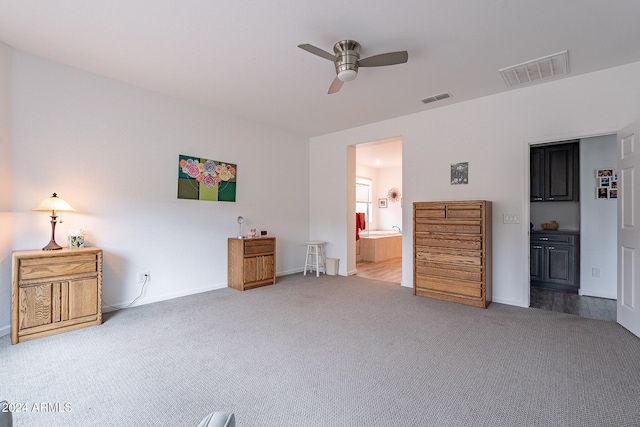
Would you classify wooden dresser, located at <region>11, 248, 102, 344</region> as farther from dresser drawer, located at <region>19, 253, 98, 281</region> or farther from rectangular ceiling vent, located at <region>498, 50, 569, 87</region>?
rectangular ceiling vent, located at <region>498, 50, 569, 87</region>

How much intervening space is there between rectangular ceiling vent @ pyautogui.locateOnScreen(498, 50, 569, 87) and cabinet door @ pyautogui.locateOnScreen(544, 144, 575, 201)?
1774mm

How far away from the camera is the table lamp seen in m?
2.83

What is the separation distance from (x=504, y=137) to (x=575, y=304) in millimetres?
2285

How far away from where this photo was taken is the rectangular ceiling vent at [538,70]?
9.61 ft

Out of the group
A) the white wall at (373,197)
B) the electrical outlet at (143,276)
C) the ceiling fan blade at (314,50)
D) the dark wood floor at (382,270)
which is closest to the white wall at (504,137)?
the dark wood floor at (382,270)

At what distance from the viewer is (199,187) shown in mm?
4223

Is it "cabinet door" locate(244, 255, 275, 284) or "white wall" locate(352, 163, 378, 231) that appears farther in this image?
A: "white wall" locate(352, 163, 378, 231)

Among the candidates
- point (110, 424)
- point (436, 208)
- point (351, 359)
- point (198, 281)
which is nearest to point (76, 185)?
point (198, 281)

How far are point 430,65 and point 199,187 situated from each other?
3276 mm

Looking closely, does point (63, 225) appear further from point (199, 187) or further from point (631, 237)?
point (631, 237)

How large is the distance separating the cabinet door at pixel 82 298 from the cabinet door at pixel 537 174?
19.9ft

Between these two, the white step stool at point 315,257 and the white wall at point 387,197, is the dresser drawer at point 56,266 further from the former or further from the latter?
the white wall at point 387,197

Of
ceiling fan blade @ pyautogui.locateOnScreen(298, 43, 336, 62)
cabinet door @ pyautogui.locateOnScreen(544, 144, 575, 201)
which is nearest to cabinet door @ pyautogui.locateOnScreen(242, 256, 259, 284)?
ceiling fan blade @ pyautogui.locateOnScreen(298, 43, 336, 62)

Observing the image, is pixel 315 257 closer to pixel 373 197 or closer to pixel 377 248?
pixel 377 248
